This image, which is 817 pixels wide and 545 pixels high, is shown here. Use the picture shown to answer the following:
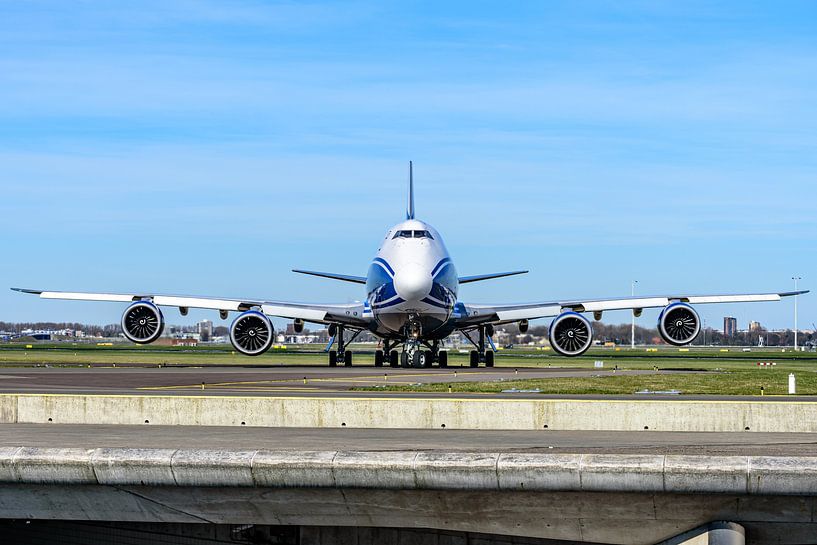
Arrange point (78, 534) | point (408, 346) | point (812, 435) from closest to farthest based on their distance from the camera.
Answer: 1. point (78, 534)
2. point (812, 435)
3. point (408, 346)

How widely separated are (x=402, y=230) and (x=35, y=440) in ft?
120

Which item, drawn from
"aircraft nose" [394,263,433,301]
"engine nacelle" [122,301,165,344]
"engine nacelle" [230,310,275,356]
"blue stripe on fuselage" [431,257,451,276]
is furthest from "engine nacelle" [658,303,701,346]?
"engine nacelle" [122,301,165,344]

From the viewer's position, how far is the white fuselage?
168 ft

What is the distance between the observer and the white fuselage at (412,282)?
51062 mm

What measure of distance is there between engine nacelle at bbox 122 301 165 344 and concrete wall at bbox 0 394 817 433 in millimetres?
29137

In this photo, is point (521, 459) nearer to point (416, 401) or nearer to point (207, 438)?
point (207, 438)

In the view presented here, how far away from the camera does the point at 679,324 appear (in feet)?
171

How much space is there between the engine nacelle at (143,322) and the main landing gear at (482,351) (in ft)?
52.8

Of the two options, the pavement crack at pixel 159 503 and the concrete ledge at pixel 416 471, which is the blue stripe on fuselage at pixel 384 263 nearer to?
the pavement crack at pixel 159 503

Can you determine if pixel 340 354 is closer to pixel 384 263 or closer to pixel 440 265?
pixel 384 263

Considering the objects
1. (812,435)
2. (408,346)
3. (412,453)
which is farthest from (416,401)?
(408,346)

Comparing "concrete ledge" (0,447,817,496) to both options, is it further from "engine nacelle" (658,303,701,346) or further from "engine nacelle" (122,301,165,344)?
"engine nacelle" (658,303,701,346)

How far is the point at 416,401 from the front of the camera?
2288 centimetres

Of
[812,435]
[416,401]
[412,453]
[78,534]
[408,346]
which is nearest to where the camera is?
[412,453]
